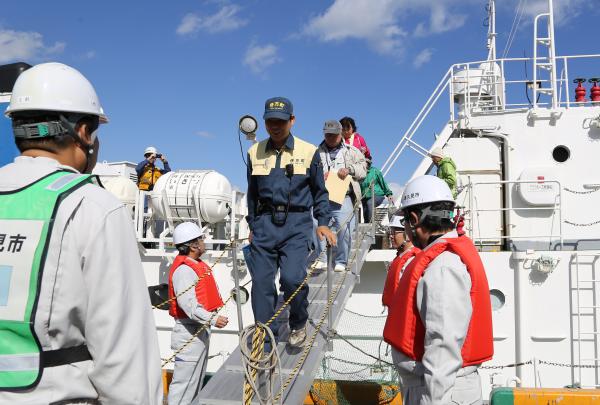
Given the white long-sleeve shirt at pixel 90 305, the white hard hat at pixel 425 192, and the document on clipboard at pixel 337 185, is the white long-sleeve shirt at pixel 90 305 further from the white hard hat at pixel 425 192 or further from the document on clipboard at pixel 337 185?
the document on clipboard at pixel 337 185

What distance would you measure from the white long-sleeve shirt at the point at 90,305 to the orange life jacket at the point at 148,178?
8.38 meters

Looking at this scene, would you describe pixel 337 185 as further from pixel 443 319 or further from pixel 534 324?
pixel 443 319

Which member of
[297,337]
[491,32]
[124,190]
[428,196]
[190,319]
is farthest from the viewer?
[491,32]

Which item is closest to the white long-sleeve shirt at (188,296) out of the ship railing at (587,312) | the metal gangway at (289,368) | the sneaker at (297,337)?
the metal gangway at (289,368)

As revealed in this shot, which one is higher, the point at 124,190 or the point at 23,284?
the point at 124,190

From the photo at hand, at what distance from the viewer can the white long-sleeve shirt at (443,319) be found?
2.52m

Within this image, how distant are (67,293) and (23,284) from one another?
111 mm

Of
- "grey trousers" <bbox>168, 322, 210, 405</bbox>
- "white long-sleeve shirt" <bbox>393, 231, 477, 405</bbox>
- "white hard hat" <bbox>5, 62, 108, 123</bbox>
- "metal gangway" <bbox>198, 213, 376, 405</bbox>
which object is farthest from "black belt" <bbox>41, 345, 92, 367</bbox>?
"grey trousers" <bbox>168, 322, 210, 405</bbox>

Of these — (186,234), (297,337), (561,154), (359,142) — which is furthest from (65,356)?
(561,154)

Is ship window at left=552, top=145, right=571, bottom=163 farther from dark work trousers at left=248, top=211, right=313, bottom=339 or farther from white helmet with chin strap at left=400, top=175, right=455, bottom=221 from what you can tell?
white helmet with chin strap at left=400, top=175, right=455, bottom=221

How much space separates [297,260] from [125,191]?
610 cm

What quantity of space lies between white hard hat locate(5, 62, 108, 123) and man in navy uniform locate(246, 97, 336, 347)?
8.04ft

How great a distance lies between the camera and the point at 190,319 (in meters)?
5.39

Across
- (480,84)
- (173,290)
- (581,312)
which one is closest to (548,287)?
(581,312)
